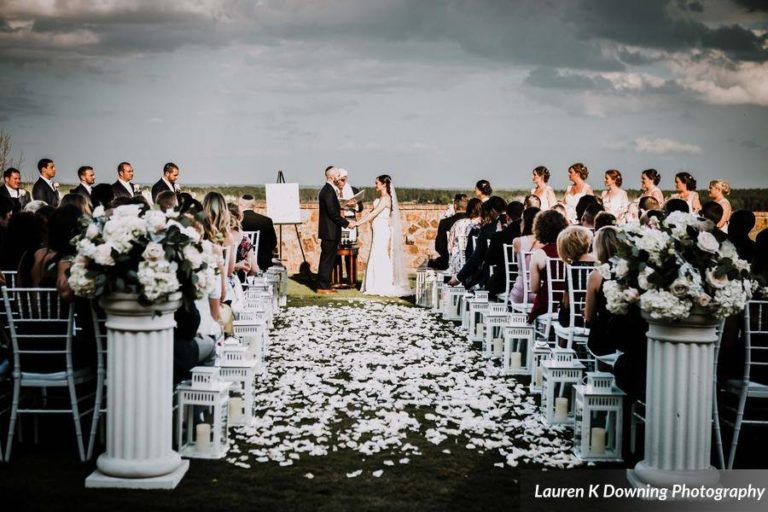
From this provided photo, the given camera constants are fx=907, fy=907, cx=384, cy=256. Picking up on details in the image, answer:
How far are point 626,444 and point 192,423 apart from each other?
7.77 ft


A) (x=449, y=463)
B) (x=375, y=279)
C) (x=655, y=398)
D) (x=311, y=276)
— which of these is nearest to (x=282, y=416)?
(x=449, y=463)

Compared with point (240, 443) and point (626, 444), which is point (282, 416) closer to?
point (240, 443)

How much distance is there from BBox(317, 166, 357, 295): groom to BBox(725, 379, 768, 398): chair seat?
337 inches

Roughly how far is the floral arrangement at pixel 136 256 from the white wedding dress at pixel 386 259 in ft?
28.3

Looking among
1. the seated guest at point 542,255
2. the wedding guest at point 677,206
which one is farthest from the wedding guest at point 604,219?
the wedding guest at point 677,206

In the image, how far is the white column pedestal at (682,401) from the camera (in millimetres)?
3961

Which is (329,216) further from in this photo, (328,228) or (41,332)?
(41,332)

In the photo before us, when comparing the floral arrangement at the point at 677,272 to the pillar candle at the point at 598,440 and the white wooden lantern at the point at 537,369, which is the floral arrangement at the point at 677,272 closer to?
the pillar candle at the point at 598,440

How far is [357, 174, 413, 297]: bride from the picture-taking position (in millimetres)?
12789

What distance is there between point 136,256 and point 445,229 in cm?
846

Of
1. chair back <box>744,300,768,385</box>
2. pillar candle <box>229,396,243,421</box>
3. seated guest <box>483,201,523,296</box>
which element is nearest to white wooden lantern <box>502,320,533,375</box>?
seated guest <box>483,201,523,296</box>

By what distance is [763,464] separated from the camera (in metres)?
4.62

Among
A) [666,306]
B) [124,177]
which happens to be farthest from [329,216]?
[666,306]

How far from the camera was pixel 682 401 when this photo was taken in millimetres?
3979
